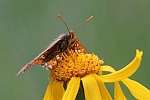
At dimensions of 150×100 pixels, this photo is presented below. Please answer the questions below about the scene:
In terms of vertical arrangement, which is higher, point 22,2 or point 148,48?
point 22,2

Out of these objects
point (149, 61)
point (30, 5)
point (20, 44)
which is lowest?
point (149, 61)

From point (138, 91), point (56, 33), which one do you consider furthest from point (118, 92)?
point (56, 33)

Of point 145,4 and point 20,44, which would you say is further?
point 145,4

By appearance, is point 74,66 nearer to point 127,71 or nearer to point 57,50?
point 57,50

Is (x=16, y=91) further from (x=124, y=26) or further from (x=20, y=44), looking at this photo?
(x=124, y=26)

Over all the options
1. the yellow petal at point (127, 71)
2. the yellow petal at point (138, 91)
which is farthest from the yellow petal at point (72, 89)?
the yellow petal at point (138, 91)

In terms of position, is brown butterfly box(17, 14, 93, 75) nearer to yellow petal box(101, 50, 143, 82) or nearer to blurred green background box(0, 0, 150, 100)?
yellow petal box(101, 50, 143, 82)

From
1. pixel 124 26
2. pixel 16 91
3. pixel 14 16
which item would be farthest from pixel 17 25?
pixel 124 26

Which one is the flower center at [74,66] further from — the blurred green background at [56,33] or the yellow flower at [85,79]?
the blurred green background at [56,33]
